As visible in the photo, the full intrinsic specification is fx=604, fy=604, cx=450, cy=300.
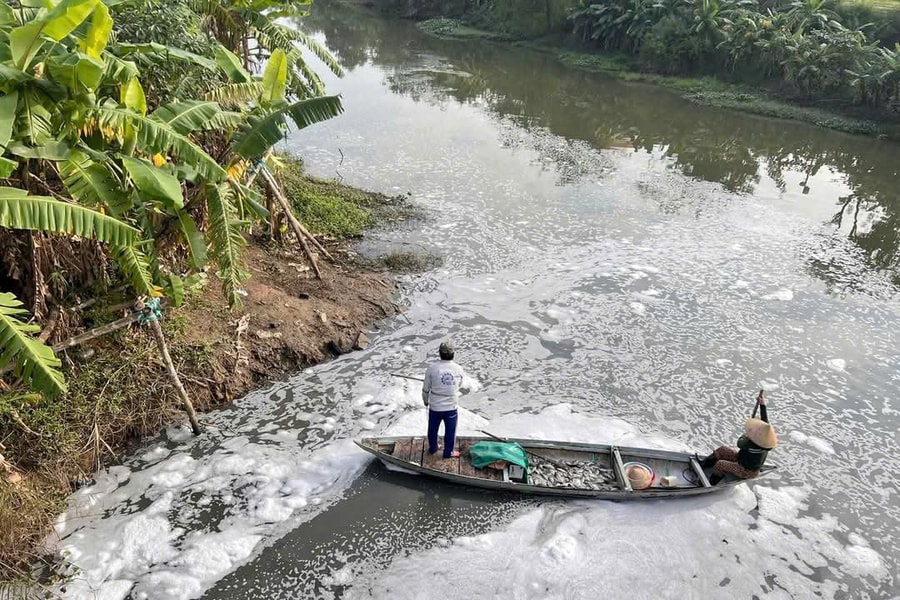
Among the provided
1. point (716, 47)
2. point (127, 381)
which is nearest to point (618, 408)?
point (127, 381)

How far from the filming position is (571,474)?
291 inches

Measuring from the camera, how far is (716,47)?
29797 mm

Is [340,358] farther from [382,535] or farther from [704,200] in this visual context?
[704,200]

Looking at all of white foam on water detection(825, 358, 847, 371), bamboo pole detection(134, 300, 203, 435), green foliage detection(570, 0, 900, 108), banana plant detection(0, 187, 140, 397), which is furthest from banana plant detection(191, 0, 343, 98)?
green foliage detection(570, 0, 900, 108)

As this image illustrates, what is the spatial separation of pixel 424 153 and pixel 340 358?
36.7ft

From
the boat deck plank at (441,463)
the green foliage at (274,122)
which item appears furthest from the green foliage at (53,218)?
the boat deck plank at (441,463)

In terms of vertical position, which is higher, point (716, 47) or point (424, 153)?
point (716, 47)

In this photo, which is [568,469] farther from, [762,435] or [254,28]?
[254,28]

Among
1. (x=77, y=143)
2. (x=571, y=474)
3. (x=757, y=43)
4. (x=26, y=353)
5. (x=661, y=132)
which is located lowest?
(x=571, y=474)

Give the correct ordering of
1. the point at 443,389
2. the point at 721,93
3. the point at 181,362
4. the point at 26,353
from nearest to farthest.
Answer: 1. the point at 26,353
2. the point at 443,389
3. the point at 181,362
4. the point at 721,93

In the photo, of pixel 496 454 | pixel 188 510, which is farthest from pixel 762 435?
pixel 188 510

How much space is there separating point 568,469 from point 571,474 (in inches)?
3.5

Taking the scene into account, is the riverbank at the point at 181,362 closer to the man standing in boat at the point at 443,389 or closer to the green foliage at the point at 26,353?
the green foliage at the point at 26,353

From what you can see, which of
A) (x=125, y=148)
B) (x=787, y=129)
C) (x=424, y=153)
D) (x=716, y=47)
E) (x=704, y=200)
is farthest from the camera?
(x=716, y=47)
